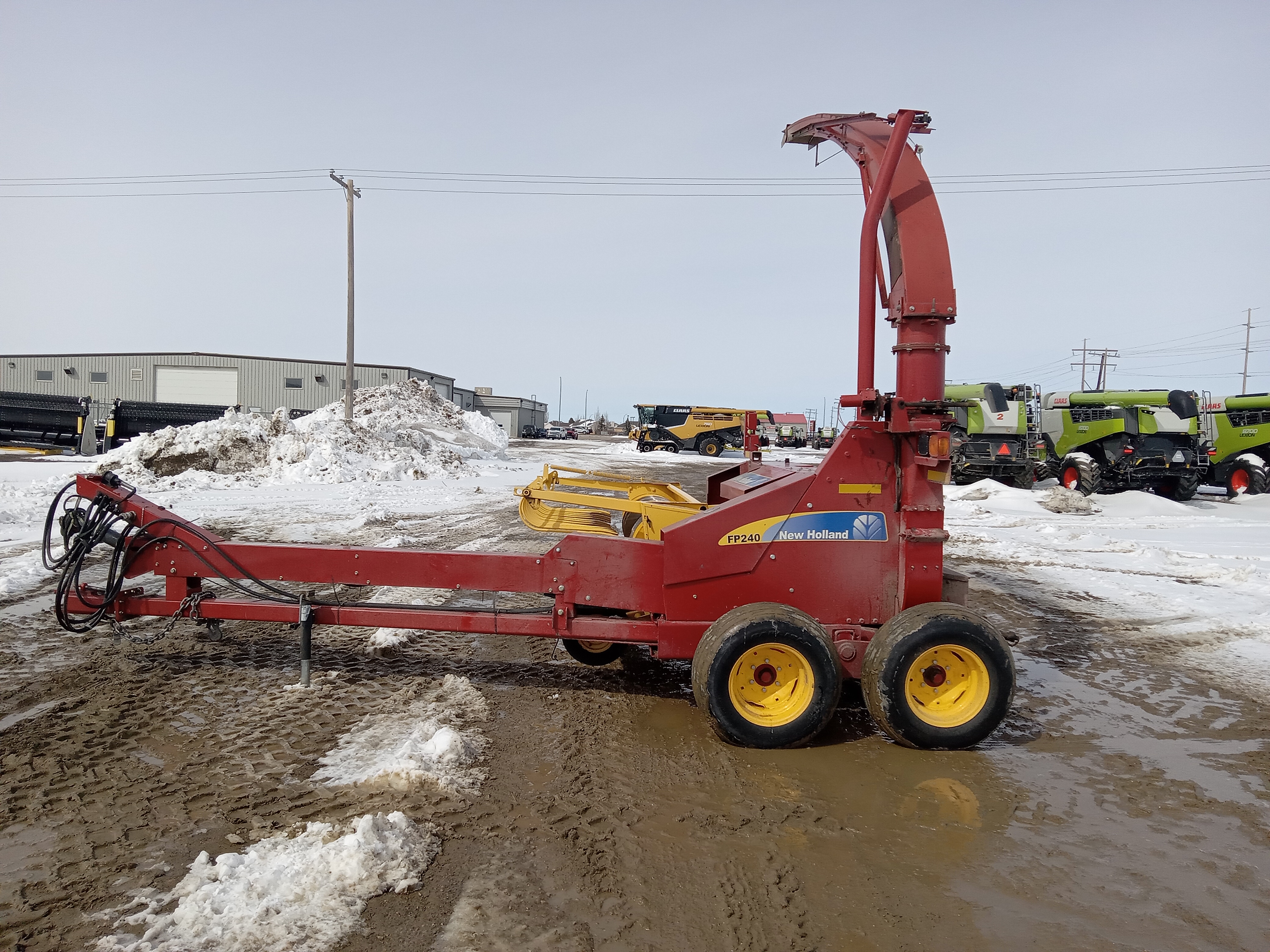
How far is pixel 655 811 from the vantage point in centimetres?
347

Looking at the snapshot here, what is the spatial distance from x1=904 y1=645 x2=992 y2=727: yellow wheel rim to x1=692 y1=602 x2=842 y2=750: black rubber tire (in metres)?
0.44

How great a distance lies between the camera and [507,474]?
22.9 meters

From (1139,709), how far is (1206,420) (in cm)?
1982

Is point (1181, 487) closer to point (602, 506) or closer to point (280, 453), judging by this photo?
point (602, 506)

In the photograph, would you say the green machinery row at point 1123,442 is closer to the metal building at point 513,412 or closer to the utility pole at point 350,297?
the utility pole at point 350,297

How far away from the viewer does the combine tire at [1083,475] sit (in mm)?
18656

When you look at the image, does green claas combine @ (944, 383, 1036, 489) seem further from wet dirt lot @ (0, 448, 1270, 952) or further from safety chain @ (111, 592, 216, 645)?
safety chain @ (111, 592, 216, 645)

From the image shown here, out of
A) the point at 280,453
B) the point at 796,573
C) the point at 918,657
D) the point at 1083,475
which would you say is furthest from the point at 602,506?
the point at 1083,475

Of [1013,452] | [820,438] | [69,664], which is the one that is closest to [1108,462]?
→ [1013,452]

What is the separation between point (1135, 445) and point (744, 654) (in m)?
19.1

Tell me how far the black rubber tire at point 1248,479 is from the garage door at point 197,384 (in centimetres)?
4753

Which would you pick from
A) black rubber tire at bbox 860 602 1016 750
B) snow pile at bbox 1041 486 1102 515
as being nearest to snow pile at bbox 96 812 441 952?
black rubber tire at bbox 860 602 1016 750

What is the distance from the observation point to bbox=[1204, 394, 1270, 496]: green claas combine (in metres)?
19.8

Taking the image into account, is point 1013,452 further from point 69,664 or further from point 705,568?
point 69,664
